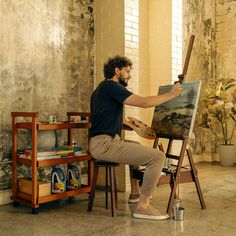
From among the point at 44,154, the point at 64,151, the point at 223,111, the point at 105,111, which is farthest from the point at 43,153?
the point at 223,111

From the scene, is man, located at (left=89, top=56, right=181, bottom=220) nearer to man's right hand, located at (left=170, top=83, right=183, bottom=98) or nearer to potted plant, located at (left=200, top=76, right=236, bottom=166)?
man's right hand, located at (left=170, top=83, right=183, bottom=98)

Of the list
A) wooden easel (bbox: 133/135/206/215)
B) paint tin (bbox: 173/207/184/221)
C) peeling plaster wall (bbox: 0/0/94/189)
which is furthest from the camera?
peeling plaster wall (bbox: 0/0/94/189)

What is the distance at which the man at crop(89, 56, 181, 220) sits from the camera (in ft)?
10.4

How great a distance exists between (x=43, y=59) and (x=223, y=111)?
3631 mm

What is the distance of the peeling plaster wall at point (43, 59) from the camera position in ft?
12.0

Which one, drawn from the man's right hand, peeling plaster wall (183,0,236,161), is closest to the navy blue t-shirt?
the man's right hand

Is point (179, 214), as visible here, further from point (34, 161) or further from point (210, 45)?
point (210, 45)

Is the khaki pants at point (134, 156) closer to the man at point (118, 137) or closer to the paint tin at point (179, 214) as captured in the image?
the man at point (118, 137)

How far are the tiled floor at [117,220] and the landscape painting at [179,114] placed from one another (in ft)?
2.62

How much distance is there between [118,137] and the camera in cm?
349

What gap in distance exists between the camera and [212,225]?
9.91 ft

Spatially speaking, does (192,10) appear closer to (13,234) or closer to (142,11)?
(142,11)

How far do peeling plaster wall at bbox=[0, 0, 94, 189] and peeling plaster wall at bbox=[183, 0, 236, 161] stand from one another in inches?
104

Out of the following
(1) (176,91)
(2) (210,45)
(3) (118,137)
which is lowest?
(3) (118,137)
